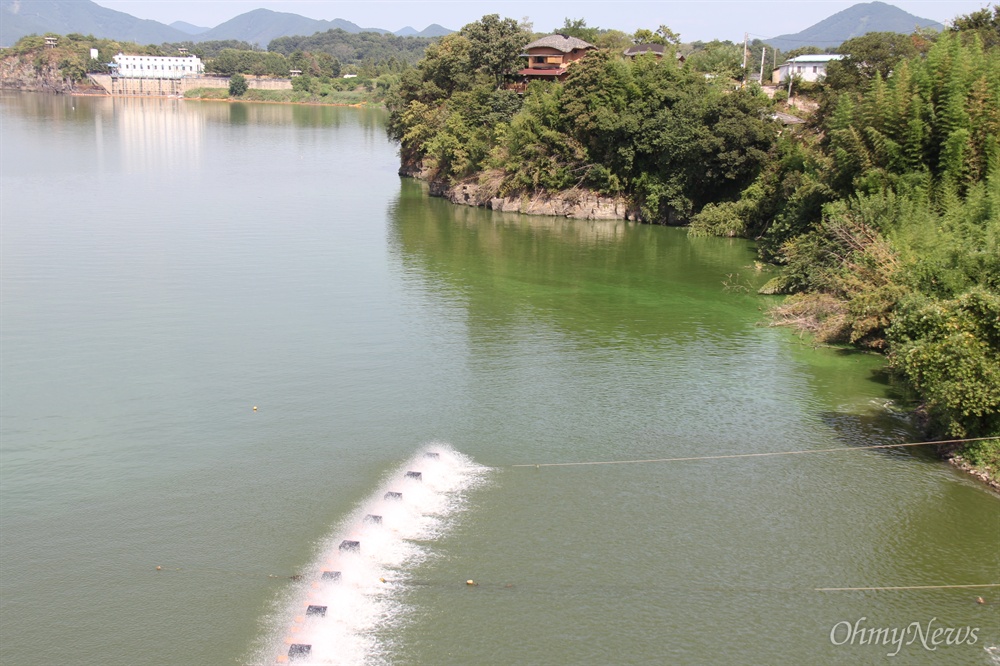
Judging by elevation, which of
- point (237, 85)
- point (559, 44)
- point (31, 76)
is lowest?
point (559, 44)

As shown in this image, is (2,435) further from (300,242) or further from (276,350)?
(300,242)

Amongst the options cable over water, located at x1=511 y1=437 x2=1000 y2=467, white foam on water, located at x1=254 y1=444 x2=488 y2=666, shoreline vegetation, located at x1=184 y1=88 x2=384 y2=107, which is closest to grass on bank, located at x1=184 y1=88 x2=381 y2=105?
shoreline vegetation, located at x1=184 y1=88 x2=384 y2=107

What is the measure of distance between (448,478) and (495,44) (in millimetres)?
41867

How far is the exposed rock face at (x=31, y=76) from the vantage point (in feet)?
500

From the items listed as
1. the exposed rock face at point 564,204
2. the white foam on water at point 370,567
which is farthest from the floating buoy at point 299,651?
the exposed rock face at point 564,204

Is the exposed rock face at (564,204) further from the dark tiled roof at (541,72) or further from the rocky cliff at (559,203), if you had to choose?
the dark tiled roof at (541,72)

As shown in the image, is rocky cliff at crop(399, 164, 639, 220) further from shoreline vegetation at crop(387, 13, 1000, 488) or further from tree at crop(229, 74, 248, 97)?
tree at crop(229, 74, 248, 97)

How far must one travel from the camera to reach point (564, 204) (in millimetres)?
44000

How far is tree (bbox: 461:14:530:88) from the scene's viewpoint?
51.9 meters

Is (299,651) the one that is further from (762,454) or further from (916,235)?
(916,235)

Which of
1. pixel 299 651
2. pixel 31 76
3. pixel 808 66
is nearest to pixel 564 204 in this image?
pixel 299 651

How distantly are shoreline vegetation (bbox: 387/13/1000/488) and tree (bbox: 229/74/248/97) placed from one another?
10356 centimetres

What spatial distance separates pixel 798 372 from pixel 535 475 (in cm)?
898

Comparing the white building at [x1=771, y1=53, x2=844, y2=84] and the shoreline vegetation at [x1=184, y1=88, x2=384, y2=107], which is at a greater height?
the shoreline vegetation at [x1=184, y1=88, x2=384, y2=107]
